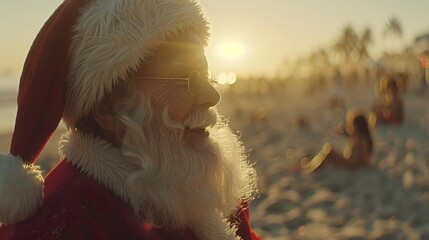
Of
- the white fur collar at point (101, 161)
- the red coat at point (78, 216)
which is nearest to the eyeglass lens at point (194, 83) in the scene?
the white fur collar at point (101, 161)

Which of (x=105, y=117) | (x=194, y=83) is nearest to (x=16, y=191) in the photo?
(x=105, y=117)

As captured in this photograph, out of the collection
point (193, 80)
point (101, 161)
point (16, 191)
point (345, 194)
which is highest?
point (345, 194)

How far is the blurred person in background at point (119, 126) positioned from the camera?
1.56 m

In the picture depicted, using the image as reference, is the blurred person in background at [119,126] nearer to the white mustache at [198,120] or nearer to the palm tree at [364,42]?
the white mustache at [198,120]

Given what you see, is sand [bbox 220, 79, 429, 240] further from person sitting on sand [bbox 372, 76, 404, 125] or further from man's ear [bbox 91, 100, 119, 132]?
man's ear [bbox 91, 100, 119, 132]

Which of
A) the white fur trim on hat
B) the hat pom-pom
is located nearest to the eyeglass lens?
the white fur trim on hat

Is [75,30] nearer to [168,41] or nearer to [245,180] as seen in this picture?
[168,41]

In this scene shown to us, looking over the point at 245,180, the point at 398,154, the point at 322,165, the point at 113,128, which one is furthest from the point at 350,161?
the point at 113,128

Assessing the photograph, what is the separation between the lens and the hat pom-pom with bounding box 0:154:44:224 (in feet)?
4.99

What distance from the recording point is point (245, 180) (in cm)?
201

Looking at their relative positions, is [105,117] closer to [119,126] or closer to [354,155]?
[119,126]

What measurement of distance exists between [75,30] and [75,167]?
376mm

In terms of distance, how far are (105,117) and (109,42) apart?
0.69 feet

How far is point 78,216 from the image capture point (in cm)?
150
